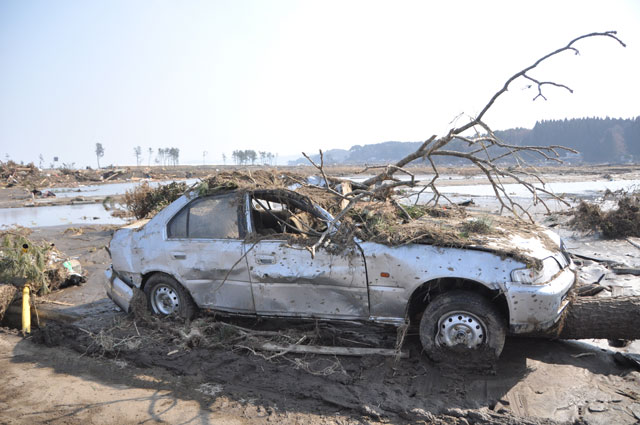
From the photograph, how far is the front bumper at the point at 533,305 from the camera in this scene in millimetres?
3889

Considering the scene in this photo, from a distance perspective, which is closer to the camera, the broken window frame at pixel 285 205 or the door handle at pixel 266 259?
the door handle at pixel 266 259

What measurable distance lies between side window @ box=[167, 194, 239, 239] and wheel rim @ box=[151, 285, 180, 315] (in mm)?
683

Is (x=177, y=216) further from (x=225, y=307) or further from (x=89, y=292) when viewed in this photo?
A: (x=89, y=292)

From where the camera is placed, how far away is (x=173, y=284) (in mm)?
5270

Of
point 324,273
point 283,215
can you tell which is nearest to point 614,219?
point 283,215

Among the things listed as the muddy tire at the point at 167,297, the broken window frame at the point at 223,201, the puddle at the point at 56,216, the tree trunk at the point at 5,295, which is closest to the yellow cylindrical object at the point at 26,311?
the tree trunk at the point at 5,295

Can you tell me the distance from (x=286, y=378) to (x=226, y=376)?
0.59 m

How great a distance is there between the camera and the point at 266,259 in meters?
4.71

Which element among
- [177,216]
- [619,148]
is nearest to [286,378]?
[177,216]

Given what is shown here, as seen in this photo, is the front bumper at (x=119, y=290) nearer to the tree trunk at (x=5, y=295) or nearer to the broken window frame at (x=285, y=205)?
the tree trunk at (x=5, y=295)

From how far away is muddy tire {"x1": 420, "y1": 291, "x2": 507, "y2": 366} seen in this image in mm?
4023

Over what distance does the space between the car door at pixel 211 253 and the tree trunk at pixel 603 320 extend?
3357 mm

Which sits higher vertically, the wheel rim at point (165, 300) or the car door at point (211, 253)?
the car door at point (211, 253)

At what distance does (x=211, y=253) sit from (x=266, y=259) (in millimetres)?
699
